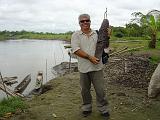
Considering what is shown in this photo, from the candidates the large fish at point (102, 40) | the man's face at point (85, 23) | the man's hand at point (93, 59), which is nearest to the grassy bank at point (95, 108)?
the man's hand at point (93, 59)

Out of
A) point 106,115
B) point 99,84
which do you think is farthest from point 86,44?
point 106,115

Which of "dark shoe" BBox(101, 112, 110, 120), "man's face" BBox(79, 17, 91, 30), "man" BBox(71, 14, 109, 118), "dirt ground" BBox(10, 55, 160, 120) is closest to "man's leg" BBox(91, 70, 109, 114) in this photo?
"man" BBox(71, 14, 109, 118)

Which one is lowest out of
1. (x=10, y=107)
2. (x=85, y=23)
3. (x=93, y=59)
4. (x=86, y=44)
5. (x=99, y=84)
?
(x=10, y=107)

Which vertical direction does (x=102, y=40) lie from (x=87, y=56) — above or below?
above

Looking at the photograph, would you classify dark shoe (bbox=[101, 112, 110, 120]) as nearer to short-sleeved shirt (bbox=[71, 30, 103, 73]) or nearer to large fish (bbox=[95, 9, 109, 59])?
short-sleeved shirt (bbox=[71, 30, 103, 73])

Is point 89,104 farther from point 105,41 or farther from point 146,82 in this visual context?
point 146,82

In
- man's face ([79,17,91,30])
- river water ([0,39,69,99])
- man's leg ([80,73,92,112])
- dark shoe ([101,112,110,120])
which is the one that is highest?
man's face ([79,17,91,30])

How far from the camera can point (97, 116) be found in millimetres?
6980

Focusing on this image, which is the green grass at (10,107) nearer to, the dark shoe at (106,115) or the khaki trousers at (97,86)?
the khaki trousers at (97,86)

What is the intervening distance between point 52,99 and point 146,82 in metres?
3.53

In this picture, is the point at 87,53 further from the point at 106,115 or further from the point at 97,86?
the point at 106,115

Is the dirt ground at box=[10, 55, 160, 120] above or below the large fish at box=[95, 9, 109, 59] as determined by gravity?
below

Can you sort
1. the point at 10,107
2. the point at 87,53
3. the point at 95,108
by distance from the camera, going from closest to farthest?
the point at 87,53
the point at 95,108
the point at 10,107

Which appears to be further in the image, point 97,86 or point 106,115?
point 106,115
